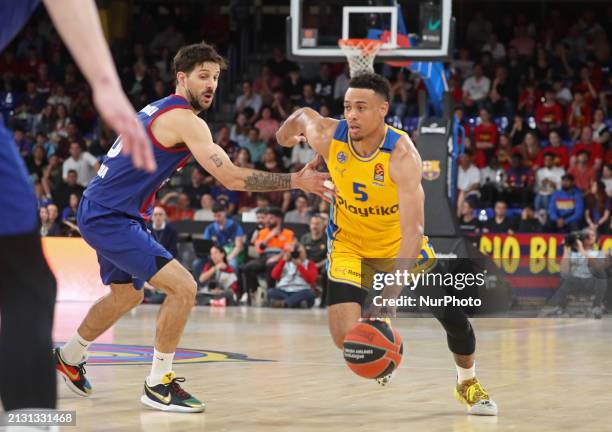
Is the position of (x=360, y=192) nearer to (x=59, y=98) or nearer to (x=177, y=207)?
(x=177, y=207)

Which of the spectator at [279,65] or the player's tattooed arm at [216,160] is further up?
the spectator at [279,65]

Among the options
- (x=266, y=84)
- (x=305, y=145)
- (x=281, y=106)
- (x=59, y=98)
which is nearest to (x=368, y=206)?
(x=305, y=145)

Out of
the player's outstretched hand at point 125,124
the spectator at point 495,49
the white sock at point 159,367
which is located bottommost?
the white sock at point 159,367

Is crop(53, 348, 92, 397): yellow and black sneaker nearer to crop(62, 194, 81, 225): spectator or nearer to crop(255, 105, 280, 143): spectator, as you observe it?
crop(62, 194, 81, 225): spectator

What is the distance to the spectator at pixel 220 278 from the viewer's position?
16.0 m

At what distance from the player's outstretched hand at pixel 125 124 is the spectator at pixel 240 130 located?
58.5 feet

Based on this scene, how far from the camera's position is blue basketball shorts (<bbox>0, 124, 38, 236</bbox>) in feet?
8.96

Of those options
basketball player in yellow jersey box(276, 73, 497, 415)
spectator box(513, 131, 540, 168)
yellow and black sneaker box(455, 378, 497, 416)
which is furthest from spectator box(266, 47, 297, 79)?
yellow and black sneaker box(455, 378, 497, 416)

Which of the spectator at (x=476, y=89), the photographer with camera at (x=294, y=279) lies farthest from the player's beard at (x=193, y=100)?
the spectator at (x=476, y=89)

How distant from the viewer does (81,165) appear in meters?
19.7

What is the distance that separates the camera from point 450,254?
14672 mm

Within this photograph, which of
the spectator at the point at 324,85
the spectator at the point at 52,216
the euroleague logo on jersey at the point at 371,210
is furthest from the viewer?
the spectator at the point at 324,85

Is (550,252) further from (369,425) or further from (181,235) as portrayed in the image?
(369,425)

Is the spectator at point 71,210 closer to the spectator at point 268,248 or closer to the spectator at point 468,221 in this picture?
the spectator at point 268,248
